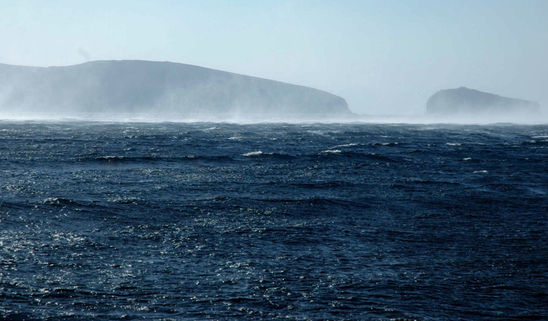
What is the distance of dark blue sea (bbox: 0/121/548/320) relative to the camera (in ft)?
44.5

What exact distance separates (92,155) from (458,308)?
4013cm

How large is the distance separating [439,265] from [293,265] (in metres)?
4.87

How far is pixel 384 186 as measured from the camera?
33.3 metres

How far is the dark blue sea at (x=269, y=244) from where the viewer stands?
13555 mm

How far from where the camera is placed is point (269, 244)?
1922 cm

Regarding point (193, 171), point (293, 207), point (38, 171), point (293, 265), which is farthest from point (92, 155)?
point (293, 265)

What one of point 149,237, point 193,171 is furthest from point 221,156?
point 149,237

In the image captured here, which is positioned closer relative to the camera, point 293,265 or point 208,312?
point 208,312

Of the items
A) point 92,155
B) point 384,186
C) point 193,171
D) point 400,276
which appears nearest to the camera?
point 400,276

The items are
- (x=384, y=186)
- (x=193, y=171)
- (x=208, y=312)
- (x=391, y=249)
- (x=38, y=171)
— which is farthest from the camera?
(x=193, y=171)

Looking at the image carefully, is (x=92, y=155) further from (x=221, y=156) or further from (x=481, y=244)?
(x=481, y=244)

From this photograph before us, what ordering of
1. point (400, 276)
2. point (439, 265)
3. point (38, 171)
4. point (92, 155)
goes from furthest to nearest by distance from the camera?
point (92, 155)
point (38, 171)
point (439, 265)
point (400, 276)

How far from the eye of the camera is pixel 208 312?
1298 cm

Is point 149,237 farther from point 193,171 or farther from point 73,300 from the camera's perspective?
point 193,171
